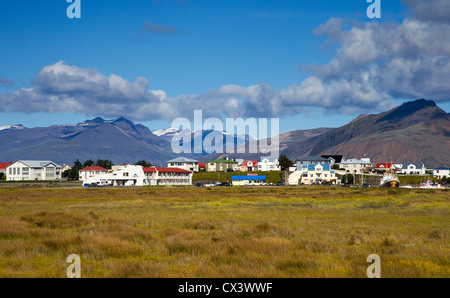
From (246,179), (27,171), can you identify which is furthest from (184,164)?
(27,171)

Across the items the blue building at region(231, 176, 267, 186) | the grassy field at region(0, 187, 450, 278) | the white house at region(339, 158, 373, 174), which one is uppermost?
the white house at region(339, 158, 373, 174)

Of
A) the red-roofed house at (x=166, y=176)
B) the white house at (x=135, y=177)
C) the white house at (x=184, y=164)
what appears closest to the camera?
the white house at (x=135, y=177)

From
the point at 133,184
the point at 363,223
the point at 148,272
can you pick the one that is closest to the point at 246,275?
the point at 148,272

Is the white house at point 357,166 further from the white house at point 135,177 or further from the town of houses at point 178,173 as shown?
the white house at point 135,177

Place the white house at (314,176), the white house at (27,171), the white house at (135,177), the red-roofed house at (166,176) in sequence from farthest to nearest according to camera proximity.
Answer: the white house at (27,171) → the white house at (314,176) → the red-roofed house at (166,176) → the white house at (135,177)

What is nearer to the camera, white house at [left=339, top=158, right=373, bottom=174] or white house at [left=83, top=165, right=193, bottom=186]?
white house at [left=83, top=165, right=193, bottom=186]

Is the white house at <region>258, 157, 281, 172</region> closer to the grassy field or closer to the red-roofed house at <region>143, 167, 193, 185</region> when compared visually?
the red-roofed house at <region>143, 167, 193, 185</region>

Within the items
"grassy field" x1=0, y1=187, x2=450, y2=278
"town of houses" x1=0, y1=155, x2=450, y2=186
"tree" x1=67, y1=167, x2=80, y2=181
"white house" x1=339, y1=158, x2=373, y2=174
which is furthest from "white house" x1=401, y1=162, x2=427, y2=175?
"grassy field" x1=0, y1=187, x2=450, y2=278

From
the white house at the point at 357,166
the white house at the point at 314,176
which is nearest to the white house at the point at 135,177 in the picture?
the white house at the point at 314,176

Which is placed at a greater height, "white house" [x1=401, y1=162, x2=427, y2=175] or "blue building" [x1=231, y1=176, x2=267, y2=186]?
"white house" [x1=401, y1=162, x2=427, y2=175]

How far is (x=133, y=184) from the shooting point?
12575 centimetres

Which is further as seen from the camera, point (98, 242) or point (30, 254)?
point (98, 242)

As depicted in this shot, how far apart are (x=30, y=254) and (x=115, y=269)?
488 centimetres

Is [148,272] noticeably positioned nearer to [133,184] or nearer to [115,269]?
[115,269]
